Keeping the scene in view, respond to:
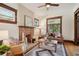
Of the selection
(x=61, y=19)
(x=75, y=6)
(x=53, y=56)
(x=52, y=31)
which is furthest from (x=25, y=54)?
(x=75, y=6)

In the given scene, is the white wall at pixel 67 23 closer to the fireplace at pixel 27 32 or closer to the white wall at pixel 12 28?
the fireplace at pixel 27 32

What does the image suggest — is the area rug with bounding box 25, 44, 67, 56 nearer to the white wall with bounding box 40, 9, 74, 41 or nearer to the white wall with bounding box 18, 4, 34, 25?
the white wall with bounding box 40, 9, 74, 41

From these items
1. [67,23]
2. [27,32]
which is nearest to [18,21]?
[27,32]

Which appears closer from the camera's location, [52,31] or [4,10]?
[4,10]

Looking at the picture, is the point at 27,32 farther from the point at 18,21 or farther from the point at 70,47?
the point at 70,47

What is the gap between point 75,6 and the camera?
1.88m

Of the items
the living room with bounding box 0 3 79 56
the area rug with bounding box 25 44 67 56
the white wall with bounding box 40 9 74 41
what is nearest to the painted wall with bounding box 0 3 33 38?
the living room with bounding box 0 3 79 56

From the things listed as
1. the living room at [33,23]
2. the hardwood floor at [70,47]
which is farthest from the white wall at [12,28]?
the hardwood floor at [70,47]

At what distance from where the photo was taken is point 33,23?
201 centimetres

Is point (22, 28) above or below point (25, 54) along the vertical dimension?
above

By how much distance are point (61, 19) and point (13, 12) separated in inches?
34.6

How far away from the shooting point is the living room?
1.87m

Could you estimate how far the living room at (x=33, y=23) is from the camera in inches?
73.7

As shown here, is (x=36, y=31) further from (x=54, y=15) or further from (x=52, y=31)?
(x=54, y=15)
